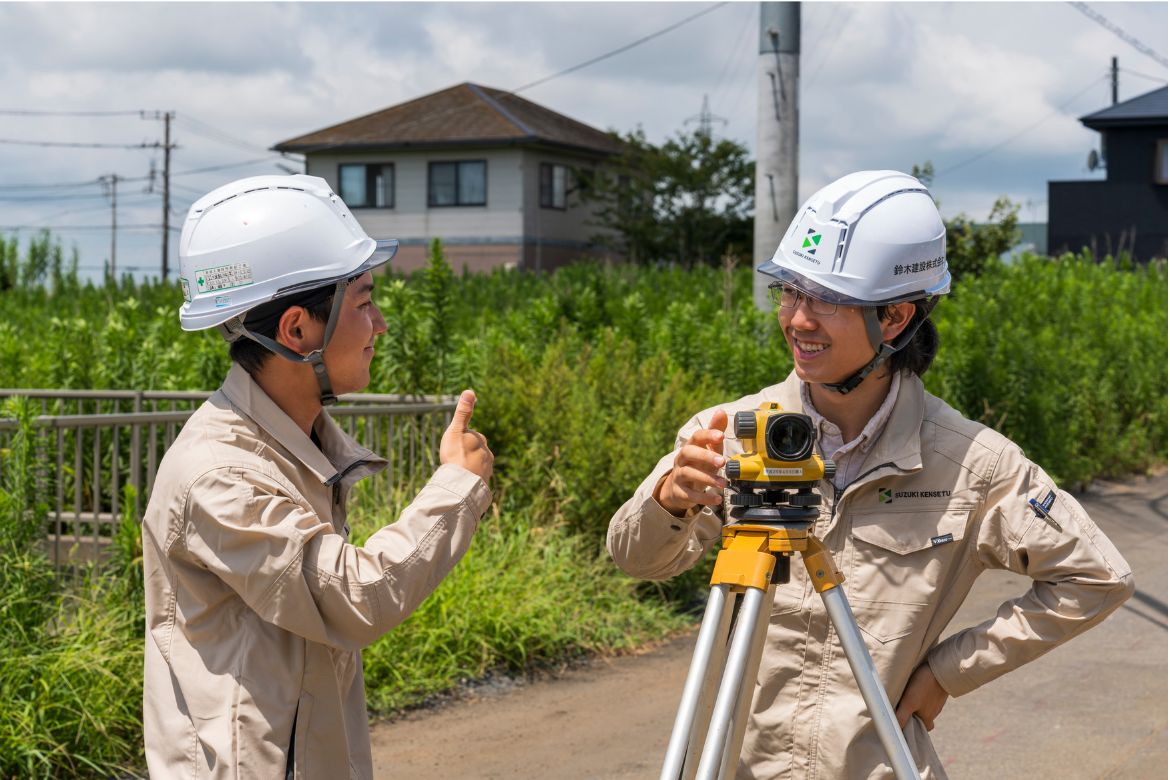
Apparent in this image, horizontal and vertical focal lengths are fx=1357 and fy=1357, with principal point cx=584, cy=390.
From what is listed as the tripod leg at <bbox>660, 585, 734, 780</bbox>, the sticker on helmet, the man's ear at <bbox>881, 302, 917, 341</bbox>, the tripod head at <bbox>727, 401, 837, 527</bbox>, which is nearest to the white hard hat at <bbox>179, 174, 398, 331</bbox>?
the sticker on helmet

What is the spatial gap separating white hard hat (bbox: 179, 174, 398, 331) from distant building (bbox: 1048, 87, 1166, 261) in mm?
37054

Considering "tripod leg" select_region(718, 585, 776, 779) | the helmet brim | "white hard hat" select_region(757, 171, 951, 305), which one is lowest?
"tripod leg" select_region(718, 585, 776, 779)

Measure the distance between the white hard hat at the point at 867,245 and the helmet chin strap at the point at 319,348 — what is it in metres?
0.86

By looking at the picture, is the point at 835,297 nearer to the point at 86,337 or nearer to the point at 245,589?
the point at 245,589

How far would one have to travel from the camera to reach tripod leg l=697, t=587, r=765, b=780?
2.19 m

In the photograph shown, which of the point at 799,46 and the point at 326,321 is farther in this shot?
the point at 799,46

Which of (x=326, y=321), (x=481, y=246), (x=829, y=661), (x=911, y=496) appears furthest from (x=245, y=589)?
(x=481, y=246)

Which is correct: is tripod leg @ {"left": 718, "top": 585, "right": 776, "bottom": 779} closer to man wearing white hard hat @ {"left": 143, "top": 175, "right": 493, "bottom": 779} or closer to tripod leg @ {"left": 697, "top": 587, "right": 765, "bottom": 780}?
tripod leg @ {"left": 697, "top": 587, "right": 765, "bottom": 780}

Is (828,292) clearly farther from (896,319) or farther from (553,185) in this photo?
(553,185)

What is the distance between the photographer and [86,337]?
1036 centimetres

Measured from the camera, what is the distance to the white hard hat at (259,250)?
2.59 metres

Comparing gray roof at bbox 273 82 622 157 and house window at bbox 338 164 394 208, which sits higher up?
gray roof at bbox 273 82 622 157

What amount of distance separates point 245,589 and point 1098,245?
127 feet

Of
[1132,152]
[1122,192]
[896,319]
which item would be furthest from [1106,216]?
[896,319]
